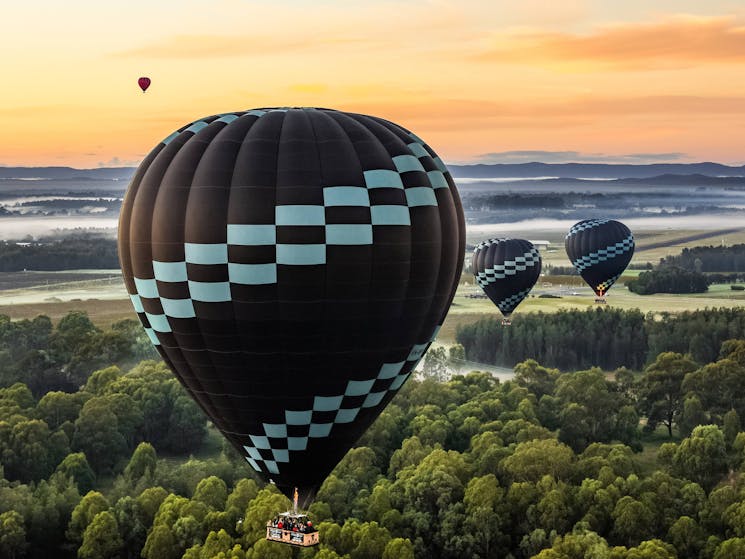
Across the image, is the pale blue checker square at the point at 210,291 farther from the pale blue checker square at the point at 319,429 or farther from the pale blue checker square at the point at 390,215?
the pale blue checker square at the point at 319,429

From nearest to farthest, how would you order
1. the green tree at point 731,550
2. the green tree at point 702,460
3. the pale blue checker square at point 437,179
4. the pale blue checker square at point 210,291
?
1. the pale blue checker square at point 210,291
2. the pale blue checker square at point 437,179
3. the green tree at point 731,550
4. the green tree at point 702,460

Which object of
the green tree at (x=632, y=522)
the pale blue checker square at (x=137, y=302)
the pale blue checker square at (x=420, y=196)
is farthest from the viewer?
the green tree at (x=632, y=522)

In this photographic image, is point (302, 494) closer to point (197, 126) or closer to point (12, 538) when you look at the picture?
point (197, 126)

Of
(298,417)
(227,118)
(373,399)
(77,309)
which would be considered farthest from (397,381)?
(77,309)

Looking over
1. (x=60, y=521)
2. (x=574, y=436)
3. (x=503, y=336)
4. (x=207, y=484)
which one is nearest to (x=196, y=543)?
(x=207, y=484)

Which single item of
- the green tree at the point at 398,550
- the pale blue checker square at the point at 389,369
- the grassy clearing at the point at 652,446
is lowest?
the grassy clearing at the point at 652,446

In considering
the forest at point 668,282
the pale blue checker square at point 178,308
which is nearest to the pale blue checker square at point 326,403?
the pale blue checker square at point 178,308
